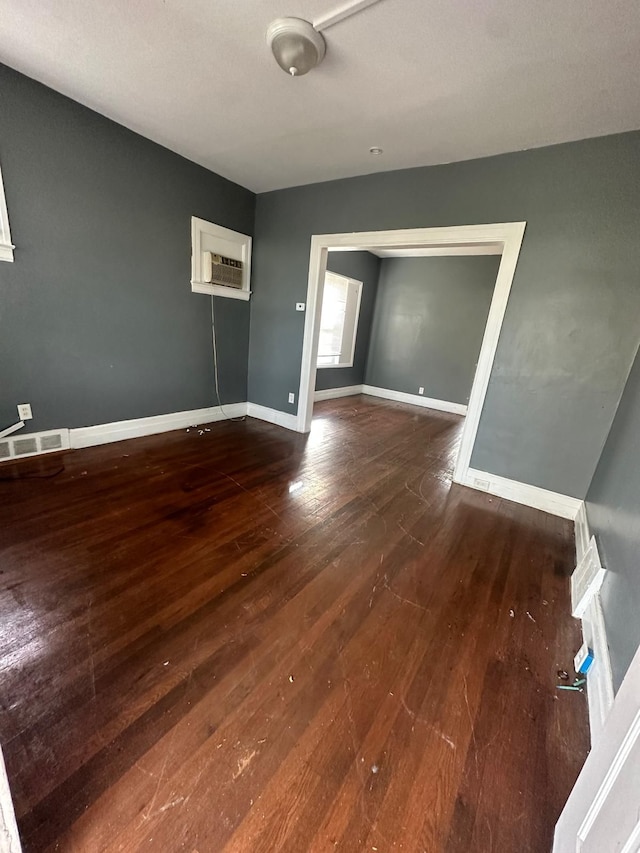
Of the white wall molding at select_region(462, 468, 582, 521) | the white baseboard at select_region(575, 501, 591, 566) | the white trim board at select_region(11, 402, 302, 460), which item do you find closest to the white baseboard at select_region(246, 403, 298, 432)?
the white trim board at select_region(11, 402, 302, 460)

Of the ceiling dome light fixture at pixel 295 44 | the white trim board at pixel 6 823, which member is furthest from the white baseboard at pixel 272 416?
the white trim board at pixel 6 823

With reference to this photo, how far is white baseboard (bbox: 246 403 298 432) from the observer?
13.5ft

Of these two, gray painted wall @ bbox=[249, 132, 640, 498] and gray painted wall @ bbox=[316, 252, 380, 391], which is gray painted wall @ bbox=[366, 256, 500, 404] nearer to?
gray painted wall @ bbox=[316, 252, 380, 391]

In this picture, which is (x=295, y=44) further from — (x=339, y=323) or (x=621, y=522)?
(x=339, y=323)

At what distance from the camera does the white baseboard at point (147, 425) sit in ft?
9.85

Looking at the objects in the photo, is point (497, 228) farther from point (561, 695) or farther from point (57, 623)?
point (57, 623)

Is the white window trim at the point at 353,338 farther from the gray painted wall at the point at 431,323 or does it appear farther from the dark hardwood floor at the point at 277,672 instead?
the dark hardwood floor at the point at 277,672

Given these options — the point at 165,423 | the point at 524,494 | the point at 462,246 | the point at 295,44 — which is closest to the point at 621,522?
the point at 524,494

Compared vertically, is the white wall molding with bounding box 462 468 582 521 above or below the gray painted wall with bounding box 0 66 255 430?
below

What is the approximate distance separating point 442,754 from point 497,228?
3.10 m

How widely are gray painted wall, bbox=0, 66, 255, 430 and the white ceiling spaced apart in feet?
0.87

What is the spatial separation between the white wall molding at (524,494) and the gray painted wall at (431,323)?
3.37 meters

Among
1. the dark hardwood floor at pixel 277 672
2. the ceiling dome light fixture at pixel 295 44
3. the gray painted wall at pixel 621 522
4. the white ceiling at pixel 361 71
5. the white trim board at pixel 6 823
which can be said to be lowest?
the dark hardwood floor at pixel 277 672

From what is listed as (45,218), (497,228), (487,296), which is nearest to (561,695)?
(497,228)
